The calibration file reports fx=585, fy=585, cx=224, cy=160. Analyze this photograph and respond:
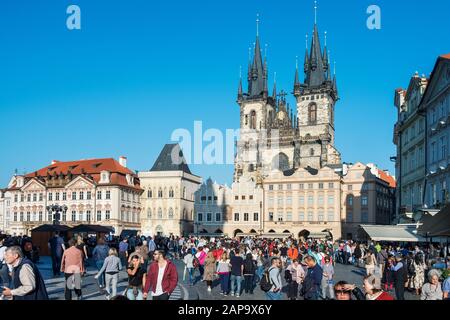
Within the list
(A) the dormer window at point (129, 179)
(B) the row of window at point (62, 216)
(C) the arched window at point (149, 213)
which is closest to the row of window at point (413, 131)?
(B) the row of window at point (62, 216)

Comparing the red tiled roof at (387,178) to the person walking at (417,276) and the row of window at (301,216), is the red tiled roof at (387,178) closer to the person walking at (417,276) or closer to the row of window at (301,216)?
the row of window at (301,216)

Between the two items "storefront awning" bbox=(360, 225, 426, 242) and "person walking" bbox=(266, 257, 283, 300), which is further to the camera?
"storefront awning" bbox=(360, 225, 426, 242)

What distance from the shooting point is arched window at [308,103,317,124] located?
319 ft

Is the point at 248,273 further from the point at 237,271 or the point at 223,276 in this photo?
the point at 223,276

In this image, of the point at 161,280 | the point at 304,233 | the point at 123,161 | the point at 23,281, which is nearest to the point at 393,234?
the point at 161,280

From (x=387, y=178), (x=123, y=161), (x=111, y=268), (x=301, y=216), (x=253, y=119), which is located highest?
(x=253, y=119)

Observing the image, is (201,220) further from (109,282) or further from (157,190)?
(109,282)

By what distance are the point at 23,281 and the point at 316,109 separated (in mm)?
93111

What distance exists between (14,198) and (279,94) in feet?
165

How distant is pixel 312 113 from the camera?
98.4 m

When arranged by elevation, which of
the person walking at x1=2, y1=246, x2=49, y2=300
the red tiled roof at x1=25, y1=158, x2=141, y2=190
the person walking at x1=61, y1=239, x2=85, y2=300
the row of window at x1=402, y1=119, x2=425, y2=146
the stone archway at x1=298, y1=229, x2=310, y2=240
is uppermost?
the row of window at x1=402, y1=119, x2=425, y2=146

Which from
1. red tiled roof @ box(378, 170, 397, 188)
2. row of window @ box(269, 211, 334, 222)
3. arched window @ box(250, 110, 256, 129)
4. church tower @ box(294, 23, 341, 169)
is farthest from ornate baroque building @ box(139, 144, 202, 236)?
red tiled roof @ box(378, 170, 397, 188)

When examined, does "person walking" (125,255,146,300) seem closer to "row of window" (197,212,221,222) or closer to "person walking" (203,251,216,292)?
"person walking" (203,251,216,292)

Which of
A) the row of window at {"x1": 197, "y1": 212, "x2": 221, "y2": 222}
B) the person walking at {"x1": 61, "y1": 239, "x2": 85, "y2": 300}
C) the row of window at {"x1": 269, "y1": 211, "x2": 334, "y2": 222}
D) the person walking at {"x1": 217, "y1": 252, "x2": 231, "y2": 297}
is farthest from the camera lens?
the row of window at {"x1": 197, "y1": 212, "x2": 221, "y2": 222}
